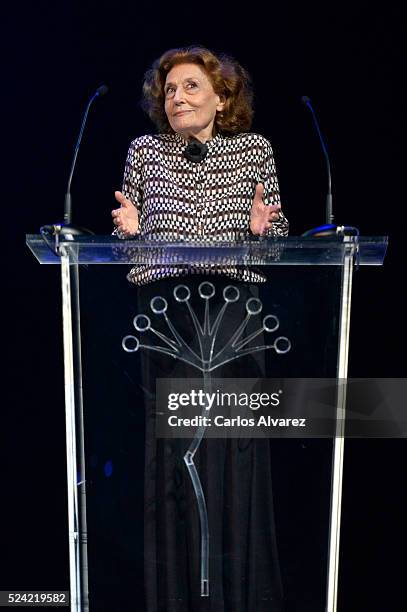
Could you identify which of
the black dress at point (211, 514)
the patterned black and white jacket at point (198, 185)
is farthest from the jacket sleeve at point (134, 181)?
the black dress at point (211, 514)

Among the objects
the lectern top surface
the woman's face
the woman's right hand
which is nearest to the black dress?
the lectern top surface

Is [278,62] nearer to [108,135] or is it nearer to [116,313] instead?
[108,135]

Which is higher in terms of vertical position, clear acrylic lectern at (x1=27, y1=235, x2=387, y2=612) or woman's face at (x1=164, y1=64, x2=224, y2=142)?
woman's face at (x1=164, y1=64, x2=224, y2=142)

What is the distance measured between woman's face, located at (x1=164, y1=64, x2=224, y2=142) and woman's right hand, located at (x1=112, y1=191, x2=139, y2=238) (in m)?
0.37

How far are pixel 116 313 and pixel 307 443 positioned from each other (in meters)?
0.52

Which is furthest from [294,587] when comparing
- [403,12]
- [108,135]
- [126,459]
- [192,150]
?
[403,12]

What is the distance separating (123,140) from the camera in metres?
3.38

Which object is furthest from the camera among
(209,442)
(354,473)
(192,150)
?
(354,473)

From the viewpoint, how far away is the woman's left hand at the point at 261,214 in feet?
7.27

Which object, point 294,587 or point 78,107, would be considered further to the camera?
point 78,107

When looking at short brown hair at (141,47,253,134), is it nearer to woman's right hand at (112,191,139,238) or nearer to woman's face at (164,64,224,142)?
woman's face at (164,64,224,142)

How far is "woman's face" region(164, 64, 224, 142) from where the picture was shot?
2.52 meters

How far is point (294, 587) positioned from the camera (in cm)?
209

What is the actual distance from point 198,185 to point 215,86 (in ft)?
1.08
